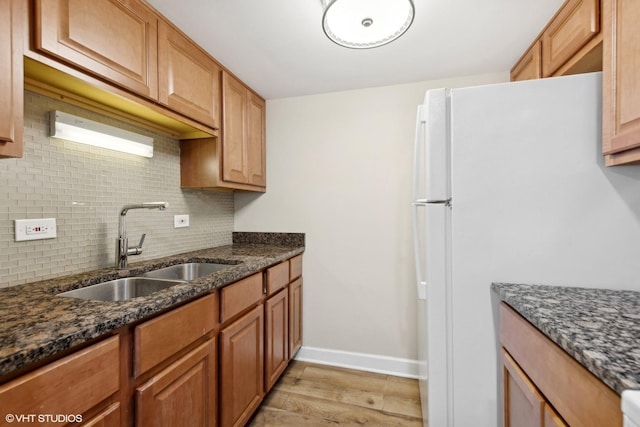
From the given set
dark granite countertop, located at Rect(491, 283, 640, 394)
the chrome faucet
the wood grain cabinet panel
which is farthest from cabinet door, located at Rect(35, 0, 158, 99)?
dark granite countertop, located at Rect(491, 283, 640, 394)

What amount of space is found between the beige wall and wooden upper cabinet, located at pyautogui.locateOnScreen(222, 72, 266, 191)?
0.13 m

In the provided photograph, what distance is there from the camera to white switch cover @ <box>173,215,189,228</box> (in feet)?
6.13

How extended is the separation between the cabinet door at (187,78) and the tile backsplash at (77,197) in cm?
36

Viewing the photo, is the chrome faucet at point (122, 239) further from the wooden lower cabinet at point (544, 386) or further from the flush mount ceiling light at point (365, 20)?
the wooden lower cabinet at point (544, 386)

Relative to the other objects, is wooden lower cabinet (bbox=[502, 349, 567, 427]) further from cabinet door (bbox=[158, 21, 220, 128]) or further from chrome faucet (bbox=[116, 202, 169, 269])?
cabinet door (bbox=[158, 21, 220, 128])

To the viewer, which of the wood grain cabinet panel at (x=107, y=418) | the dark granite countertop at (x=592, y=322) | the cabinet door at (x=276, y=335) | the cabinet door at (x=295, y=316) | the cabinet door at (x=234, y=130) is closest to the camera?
the dark granite countertop at (x=592, y=322)

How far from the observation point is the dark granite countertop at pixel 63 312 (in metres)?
0.60

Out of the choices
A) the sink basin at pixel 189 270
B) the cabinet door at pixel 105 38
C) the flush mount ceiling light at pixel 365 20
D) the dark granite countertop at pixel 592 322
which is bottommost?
the sink basin at pixel 189 270

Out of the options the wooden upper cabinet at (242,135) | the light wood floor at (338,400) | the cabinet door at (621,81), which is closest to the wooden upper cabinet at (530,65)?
the cabinet door at (621,81)

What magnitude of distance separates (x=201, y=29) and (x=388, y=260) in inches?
74.1

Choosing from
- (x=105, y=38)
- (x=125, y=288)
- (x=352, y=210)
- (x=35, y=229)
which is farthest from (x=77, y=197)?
(x=352, y=210)

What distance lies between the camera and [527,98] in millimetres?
1059

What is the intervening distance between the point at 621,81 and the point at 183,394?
1.85m

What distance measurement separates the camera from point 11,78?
Answer: 834 millimetres
